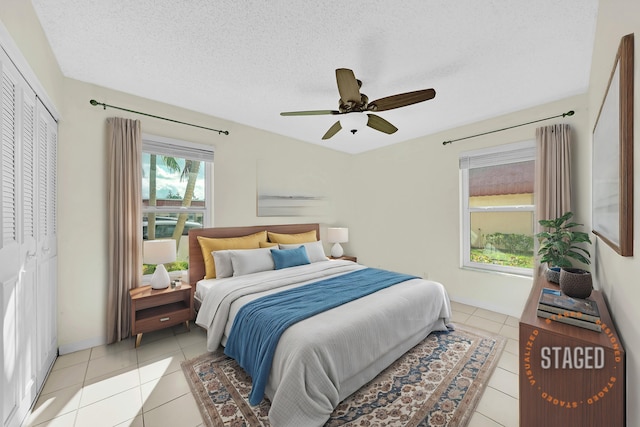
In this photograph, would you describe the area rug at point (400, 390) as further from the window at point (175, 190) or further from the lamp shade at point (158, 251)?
the window at point (175, 190)

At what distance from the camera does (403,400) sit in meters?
1.87

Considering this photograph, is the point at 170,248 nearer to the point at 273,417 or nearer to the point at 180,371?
the point at 180,371

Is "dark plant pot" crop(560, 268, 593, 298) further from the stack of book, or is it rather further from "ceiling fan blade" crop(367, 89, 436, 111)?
"ceiling fan blade" crop(367, 89, 436, 111)

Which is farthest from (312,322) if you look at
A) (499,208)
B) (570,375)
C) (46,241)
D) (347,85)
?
(499,208)

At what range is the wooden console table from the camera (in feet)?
3.83

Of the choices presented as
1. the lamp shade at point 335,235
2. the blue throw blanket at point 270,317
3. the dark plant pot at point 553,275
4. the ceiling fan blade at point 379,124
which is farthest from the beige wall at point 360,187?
the blue throw blanket at point 270,317

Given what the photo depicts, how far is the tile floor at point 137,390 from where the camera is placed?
172 centimetres

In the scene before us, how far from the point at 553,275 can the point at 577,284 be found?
0.63 meters

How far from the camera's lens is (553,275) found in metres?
2.27

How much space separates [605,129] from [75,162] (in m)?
4.10

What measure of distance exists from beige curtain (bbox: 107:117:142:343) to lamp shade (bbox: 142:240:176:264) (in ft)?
0.75

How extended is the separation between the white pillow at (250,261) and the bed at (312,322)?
1cm

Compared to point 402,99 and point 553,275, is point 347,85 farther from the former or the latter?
point 553,275

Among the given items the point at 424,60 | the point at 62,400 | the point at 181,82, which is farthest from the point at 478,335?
the point at 181,82
